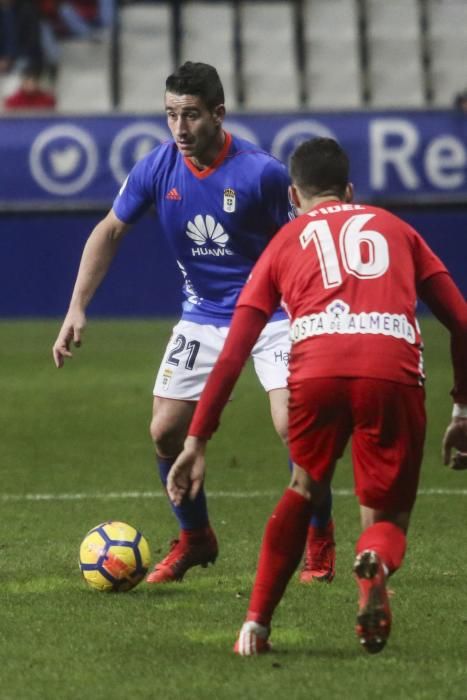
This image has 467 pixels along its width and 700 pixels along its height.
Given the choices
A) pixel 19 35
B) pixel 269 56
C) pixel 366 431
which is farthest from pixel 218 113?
pixel 269 56

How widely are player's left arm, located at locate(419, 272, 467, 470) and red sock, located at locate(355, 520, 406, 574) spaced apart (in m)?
0.30

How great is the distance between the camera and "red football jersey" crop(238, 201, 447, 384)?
4.70 metres

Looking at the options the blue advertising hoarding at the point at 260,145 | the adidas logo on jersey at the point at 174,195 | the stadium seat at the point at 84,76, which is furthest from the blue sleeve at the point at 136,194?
the stadium seat at the point at 84,76

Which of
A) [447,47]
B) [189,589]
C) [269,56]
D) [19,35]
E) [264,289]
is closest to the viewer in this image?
[264,289]

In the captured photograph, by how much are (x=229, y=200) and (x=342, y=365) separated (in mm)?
1850

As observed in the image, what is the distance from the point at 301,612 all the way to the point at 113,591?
2.80ft

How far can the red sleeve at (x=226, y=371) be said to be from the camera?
4.64 meters

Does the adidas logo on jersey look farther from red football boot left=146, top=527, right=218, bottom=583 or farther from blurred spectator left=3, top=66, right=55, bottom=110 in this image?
blurred spectator left=3, top=66, right=55, bottom=110

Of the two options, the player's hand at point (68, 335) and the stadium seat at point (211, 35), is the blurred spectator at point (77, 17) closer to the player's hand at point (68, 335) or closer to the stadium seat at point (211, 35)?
the stadium seat at point (211, 35)

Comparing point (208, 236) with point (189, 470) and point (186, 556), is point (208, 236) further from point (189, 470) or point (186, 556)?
point (189, 470)

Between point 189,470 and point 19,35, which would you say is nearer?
point 189,470

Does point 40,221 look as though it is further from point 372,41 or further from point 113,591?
point 113,591

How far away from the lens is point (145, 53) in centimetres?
2228

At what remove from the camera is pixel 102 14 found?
2245 centimetres
